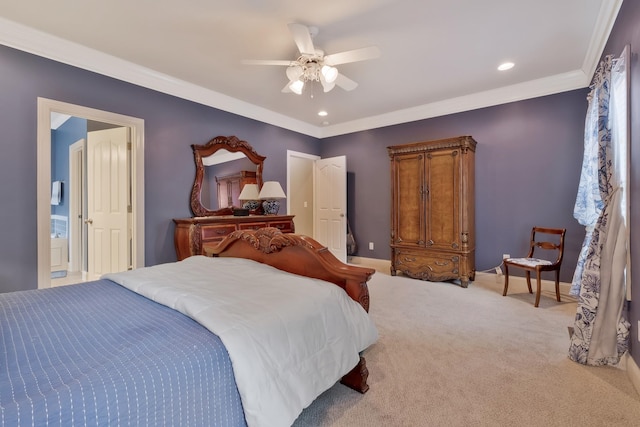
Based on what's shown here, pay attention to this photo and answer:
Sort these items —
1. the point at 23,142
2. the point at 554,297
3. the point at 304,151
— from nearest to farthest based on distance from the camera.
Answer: the point at 23,142 < the point at 554,297 < the point at 304,151

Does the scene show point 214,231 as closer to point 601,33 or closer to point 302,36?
point 302,36

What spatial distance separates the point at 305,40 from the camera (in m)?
2.27

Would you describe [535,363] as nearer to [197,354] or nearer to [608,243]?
[608,243]

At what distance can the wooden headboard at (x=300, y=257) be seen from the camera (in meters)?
1.64

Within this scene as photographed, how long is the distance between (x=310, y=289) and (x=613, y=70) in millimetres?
2661

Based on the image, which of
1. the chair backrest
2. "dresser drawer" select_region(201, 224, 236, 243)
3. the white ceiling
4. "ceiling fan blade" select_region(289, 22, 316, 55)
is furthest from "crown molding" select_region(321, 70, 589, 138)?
"dresser drawer" select_region(201, 224, 236, 243)

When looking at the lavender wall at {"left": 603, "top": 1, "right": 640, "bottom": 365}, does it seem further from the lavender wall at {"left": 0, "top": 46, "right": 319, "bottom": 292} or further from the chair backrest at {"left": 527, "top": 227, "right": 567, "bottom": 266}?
the lavender wall at {"left": 0, "top": 46, "right": 319, "bottom": 292}

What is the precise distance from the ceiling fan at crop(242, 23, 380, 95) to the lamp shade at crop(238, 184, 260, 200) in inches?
78.1

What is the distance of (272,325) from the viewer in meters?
1.17

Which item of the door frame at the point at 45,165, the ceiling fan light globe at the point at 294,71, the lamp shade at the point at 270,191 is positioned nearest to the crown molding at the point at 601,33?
the ceiling fan light globe at the point at 294,71

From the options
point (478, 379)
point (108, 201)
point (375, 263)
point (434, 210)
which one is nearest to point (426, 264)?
point (434, 210)

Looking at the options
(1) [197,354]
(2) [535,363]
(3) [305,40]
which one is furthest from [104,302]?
(2) [535,363]

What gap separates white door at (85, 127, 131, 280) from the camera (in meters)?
3.36

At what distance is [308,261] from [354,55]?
5.73ft
